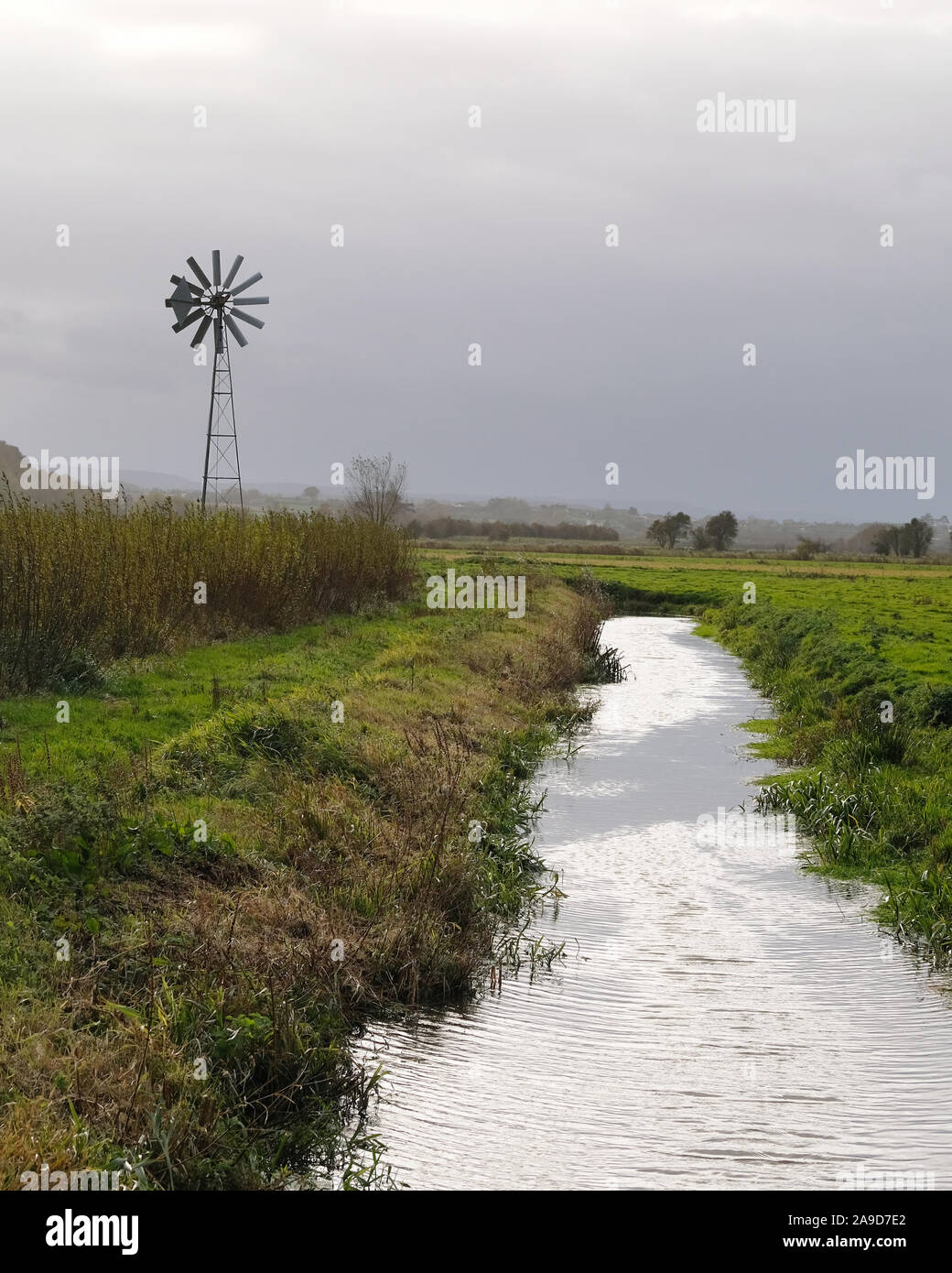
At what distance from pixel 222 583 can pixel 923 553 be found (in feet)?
297

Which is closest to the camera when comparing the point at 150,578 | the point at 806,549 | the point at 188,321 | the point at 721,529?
the point at 150,578

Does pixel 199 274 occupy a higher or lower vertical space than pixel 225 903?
higher

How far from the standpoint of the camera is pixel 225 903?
825cm

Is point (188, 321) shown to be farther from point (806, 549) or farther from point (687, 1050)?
point (806, 549)

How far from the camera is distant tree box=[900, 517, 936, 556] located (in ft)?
334

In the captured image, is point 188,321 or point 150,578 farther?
point 188,321

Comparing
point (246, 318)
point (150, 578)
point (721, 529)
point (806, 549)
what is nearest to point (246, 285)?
point (246, 318)

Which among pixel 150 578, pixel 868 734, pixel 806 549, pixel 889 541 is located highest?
pixel 889 541

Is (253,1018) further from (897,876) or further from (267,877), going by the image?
(897,876)

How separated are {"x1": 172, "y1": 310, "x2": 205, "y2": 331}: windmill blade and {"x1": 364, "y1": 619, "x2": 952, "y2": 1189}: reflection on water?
33640 millimetres

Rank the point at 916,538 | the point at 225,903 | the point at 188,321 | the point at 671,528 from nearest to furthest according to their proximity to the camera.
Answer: the point at 225,903
the point at 188,321
the point at 916,538
the point at 671,528

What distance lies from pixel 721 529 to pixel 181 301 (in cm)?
7171

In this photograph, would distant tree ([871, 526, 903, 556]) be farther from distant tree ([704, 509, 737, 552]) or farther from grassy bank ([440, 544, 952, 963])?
grassy bank ([440, 544, 952, 963])

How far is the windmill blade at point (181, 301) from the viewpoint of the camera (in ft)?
137
